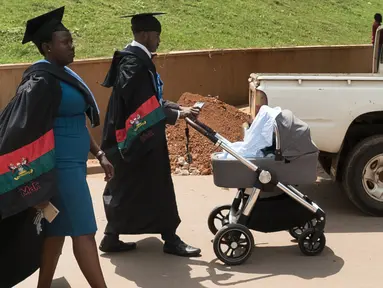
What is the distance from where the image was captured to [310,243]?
18.3ft

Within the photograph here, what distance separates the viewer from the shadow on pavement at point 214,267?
5156 millimetres

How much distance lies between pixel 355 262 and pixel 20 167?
3003 millimetres

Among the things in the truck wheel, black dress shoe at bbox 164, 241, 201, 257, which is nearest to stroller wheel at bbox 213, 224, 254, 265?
black dress shoe at bbox 164, 241, 201, 257

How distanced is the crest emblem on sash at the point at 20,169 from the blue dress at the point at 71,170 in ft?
1.02

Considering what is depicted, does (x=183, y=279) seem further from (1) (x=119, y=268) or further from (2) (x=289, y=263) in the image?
(2) (x=289, y=263)

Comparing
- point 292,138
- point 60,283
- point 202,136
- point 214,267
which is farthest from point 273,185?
point 202,136

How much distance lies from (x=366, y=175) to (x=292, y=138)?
1582 mm

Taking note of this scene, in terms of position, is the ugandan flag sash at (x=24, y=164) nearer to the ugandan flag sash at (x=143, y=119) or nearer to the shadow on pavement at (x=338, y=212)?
the ugandan flag sash at (x=143, y=119)

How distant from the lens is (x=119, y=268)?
541 cm

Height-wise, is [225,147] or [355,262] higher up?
[225,147]

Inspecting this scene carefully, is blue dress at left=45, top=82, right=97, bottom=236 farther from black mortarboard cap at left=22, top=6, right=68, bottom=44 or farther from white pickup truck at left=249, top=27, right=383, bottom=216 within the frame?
white pickup truck at left=249, top=27, right=383, bottom=216

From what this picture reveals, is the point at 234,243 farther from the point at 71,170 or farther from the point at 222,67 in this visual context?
the point at 222,67

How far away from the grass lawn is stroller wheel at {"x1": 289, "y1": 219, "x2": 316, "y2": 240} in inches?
312

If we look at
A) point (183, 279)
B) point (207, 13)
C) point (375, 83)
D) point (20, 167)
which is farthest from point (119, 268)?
point (207, 13)
